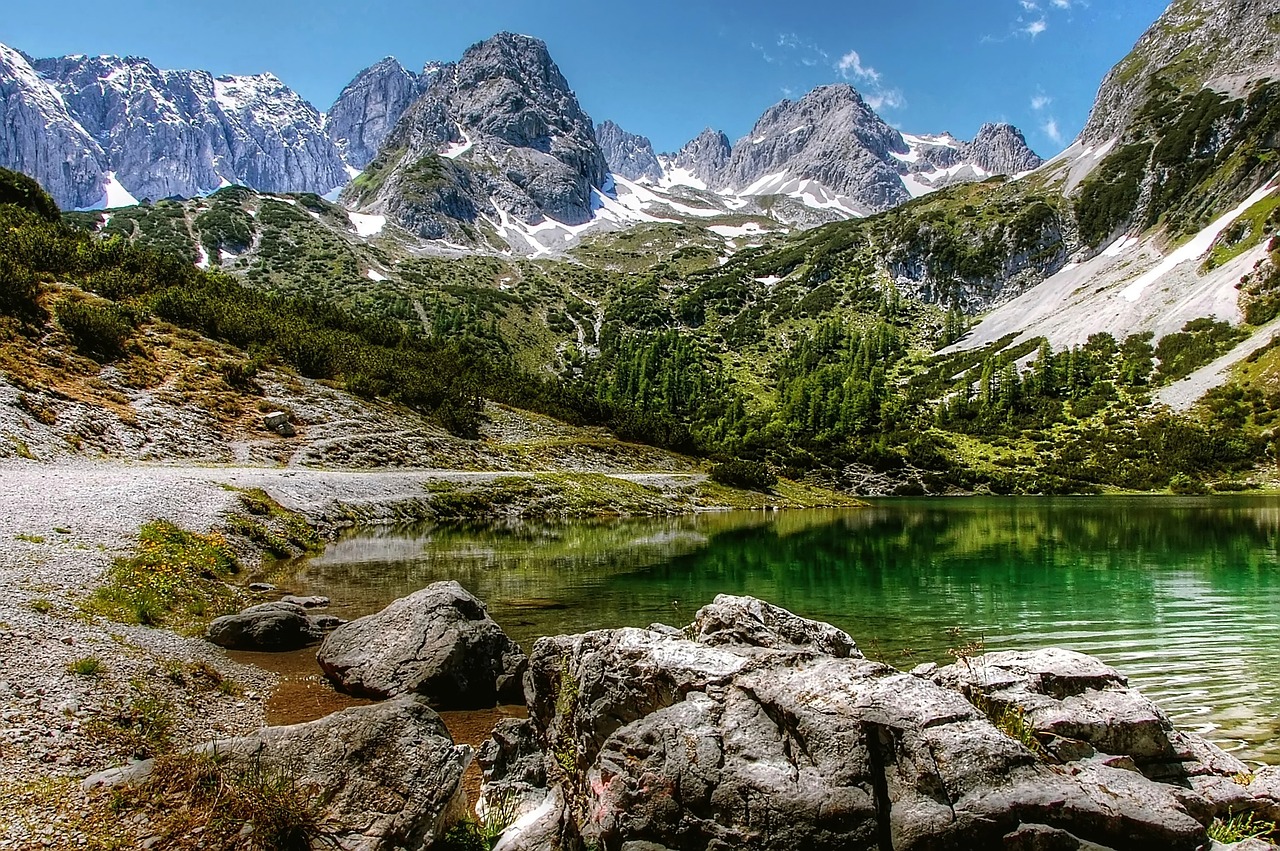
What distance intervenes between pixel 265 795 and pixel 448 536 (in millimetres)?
32456

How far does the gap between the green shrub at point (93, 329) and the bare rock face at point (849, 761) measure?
4971cm

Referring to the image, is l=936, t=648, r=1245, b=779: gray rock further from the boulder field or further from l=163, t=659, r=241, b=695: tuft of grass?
l=163, t=659, r=241, b=695: tuft of grass

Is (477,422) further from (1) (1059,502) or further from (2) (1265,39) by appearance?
(2) (1265,39)

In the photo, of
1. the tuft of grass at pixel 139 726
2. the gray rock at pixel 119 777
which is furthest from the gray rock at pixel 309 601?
the gray rock at pixel 119 777

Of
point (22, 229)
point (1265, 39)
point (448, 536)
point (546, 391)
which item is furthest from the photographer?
point (1265, 39)

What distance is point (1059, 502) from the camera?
281 feet

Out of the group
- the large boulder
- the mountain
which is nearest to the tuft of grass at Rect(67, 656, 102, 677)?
the large boulder

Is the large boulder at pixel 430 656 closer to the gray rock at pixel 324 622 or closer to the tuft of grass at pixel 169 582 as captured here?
the gray rock at pixel 324 622

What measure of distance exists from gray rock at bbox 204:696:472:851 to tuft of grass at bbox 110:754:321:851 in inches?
5.4

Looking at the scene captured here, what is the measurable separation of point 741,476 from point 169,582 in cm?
6585

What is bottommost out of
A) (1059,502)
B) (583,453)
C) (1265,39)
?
(1059,502)

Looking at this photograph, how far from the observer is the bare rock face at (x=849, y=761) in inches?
238

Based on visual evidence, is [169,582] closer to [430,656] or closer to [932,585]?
[430,656]

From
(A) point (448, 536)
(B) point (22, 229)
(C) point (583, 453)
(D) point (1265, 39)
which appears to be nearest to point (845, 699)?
(A) point (448, 536)
